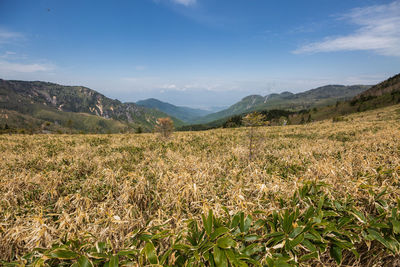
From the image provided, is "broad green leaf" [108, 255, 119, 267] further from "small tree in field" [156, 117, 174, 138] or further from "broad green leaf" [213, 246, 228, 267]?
"small tree in field" [156, 117, 174, 138]

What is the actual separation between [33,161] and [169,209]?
5791mm

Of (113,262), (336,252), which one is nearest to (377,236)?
(336,252)

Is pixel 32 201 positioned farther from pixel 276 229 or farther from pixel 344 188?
pixel 344 188

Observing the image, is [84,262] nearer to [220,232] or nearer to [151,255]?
[151,255]

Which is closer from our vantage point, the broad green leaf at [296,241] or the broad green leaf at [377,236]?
the broad green leaf at [296,241]

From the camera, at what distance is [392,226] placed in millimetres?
2072

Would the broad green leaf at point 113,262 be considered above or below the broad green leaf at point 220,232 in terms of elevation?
below

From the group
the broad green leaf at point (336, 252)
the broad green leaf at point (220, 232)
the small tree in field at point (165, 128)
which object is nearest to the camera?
the broad green leaf at point (220, 232)

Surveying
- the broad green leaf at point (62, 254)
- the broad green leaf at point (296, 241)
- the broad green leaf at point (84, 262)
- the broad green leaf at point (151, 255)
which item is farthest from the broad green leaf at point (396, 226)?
the broad green leaf at point (62, 254)

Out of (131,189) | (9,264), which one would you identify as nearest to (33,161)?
(131,189)

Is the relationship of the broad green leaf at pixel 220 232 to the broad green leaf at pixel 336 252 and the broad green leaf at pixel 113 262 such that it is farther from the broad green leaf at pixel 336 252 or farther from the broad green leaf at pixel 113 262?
the broad green leaf at pixel 336 252

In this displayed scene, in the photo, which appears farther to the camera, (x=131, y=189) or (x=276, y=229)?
(x=131, y=189)

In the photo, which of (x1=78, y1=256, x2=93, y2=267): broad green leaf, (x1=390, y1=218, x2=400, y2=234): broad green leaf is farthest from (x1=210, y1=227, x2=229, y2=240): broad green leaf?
(x1=390, y1=218, x2=400, y2=234): broad green leaf

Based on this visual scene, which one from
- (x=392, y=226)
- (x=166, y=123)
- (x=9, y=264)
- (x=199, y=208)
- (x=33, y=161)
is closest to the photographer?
(x=9, y=264)
